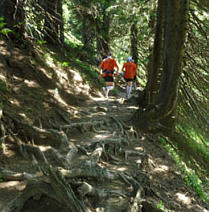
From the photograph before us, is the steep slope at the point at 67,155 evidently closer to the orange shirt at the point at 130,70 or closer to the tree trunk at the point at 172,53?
the tree trunk at the point at 172,53

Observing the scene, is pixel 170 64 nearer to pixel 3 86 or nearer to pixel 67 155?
pixel 67 155

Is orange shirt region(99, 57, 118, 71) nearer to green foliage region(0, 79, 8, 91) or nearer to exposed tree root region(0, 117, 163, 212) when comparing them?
exposed tree root region(0, 117, 163, 212)

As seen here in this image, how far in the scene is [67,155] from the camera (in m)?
5.75

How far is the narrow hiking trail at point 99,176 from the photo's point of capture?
399cm

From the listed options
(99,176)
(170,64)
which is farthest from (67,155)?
(170,64)

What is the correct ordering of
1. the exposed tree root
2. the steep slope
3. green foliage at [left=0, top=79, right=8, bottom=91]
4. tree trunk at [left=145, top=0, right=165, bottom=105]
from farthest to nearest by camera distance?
tree trunk at [left=145, top=0, right=165, bottom=105]
green foliage at [left=0, top=79, right=8, bottom=91]
the steep slope
the exposed tree root

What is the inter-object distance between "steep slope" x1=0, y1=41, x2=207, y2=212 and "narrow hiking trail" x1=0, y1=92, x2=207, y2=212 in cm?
2

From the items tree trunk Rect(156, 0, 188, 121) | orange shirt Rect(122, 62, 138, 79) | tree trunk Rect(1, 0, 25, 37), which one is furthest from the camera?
orange shirt Rect(122, 62, 138, 79)

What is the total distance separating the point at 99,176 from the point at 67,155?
1.14m

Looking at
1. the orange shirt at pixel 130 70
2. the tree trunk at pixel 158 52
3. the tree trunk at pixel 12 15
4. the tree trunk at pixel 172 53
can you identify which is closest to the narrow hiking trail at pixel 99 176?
the tree trunk at pixel 172 53

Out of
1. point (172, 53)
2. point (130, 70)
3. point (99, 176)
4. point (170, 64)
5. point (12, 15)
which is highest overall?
point (12, 15)

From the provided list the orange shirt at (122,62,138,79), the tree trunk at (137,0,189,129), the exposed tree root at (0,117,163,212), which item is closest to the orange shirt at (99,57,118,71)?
the orange shirt at (122,62,138,79)

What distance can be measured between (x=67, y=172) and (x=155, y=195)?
1979 mm

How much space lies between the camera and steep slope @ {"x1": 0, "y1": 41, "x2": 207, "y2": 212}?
410cm
